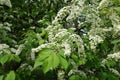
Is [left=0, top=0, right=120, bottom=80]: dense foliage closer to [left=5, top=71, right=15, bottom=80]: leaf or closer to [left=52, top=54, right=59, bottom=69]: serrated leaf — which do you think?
[left=5, top=71, right=15, bottom=80]: leaf

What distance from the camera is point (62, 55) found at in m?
3.20

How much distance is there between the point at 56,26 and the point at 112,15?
2.90 ft

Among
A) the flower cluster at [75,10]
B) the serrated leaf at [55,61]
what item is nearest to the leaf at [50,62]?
the serrated leaf at [55,61]

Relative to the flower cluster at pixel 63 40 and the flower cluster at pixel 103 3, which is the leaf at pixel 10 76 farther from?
the flower cluster at pixel 103 3

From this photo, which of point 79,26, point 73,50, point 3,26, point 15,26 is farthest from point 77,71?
point 15,26

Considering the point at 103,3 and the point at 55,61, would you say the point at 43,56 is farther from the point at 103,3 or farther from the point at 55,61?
the point at 103,3

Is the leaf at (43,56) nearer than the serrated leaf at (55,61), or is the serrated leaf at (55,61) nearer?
the serrated leaf at (55,61)

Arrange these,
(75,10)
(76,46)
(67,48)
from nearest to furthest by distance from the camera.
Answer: (67,48)
(76,46)
(75,10)

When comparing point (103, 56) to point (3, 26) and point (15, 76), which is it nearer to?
point (15, 76)

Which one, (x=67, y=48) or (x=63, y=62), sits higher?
(x=67, y=48)

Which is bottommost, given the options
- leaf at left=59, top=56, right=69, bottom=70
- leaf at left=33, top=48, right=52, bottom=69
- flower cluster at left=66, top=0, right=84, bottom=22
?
leaf at left=59, top=56, right=69, bottom=70

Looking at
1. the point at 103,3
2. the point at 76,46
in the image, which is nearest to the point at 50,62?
the point at 76,46

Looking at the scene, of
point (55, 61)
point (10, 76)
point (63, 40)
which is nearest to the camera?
point (55, 61)

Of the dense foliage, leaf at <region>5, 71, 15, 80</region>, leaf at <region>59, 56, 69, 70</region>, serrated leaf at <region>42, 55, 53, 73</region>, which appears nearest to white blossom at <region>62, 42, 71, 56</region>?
the dense foliage
